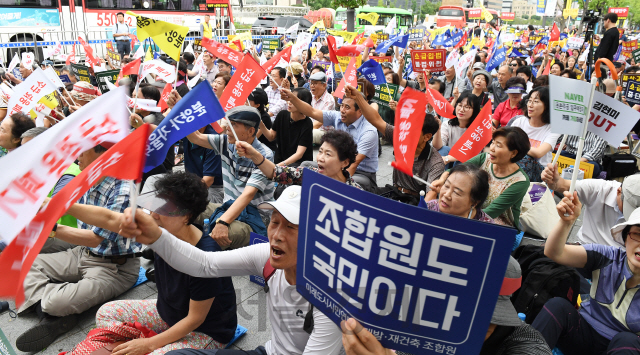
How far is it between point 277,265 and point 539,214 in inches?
102

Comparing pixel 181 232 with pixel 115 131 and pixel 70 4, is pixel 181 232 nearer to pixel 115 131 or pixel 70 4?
pixel 115 131

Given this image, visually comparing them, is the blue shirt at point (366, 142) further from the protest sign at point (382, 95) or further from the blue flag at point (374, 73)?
the protest sign at point (382, 95)

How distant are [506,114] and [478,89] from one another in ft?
3.04

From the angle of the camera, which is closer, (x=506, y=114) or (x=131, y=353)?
(x=131, y=353)

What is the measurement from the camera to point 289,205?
191 cm

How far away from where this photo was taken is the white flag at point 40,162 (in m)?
1.30

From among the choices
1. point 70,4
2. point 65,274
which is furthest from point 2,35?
point 65,274

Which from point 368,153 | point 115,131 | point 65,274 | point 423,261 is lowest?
point 65,274

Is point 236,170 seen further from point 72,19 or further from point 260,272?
point 72,19

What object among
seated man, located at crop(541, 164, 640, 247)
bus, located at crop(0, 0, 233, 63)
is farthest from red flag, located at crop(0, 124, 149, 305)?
bus, located at crop(0, 0, 233, 63)

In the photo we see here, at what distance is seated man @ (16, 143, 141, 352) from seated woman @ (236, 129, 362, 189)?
930mm

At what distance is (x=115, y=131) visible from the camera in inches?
68.2

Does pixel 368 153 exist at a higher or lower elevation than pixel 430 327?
lower

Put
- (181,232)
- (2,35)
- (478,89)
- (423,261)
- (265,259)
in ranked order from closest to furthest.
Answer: (423,261)
(265,259)
(181,232)
(478,89)
(2,35)
